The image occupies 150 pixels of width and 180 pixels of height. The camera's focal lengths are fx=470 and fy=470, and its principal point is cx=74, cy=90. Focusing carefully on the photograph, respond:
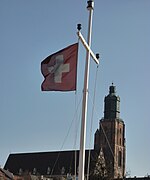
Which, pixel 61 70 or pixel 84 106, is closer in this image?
pixel 84 106

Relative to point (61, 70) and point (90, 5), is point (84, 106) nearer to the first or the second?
point (61, 70)

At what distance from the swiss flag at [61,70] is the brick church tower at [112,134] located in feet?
375

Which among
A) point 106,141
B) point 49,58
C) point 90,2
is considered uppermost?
point 106,141

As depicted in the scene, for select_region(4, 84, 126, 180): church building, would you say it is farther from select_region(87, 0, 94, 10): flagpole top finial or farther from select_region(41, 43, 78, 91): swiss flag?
select_region(87, 0, 94, 10): flagpole top finial

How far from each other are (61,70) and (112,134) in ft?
399

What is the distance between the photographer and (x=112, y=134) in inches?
5423

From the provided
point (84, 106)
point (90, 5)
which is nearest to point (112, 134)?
point (90, 5)

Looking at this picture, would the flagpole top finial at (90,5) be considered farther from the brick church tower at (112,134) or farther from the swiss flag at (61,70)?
the brick church tower at (112,134)

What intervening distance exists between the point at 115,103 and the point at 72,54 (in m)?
117

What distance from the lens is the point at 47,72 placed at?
17844mm

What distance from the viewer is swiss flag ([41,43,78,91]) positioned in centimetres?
1723

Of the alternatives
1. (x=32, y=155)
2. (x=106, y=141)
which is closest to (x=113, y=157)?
(x=106, y=141)

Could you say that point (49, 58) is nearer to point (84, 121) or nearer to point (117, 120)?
point (84, 121)

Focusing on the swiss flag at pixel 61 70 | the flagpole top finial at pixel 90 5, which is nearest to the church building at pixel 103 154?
the swiss flag at pixel 61 70
